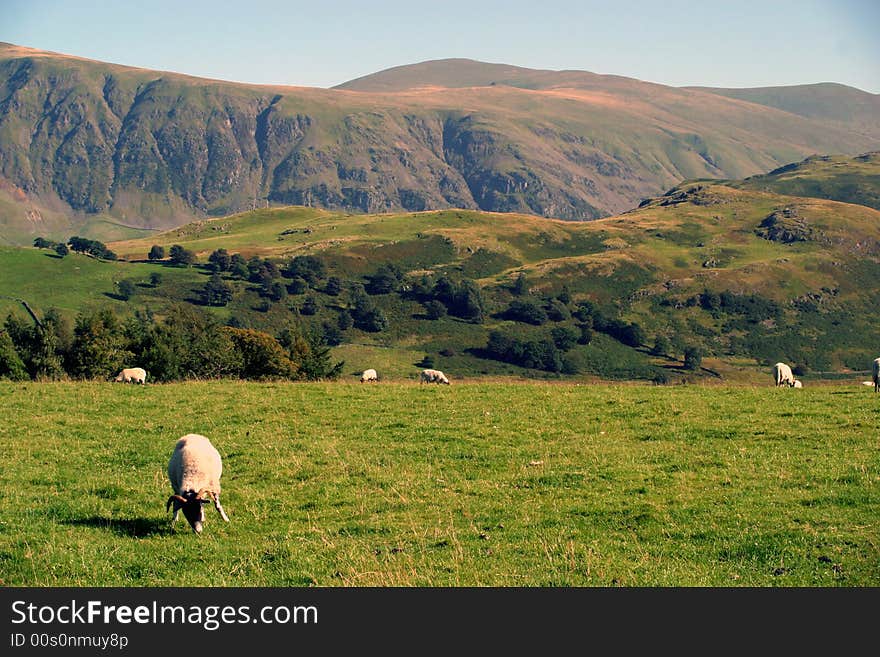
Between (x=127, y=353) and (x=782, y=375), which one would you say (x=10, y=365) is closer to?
(x=127, y=353)

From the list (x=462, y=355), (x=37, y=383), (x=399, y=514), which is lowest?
(x=462, y=355)

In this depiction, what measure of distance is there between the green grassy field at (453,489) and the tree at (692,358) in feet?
524

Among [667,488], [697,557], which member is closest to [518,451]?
[667,488]

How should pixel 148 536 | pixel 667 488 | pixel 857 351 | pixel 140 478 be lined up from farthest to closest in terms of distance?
pixel 857 351 < pixel 140 478 < pixel 667 488 < pixel 148 536

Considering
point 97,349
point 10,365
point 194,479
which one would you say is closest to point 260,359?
point 97,349

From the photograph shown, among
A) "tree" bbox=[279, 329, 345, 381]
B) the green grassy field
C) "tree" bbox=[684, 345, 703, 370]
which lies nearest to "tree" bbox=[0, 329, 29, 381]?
the green grassy field

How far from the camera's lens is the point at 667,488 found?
800 inches

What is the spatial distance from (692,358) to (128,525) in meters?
185

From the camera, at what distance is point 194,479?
18.3 meters

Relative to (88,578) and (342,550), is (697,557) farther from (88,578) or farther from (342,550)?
(88,578)

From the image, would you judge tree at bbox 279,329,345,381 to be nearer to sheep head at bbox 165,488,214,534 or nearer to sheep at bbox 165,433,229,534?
sheep at bbox 165,433,229,534

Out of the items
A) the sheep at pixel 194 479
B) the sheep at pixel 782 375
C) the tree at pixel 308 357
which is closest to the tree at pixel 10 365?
the tree at pixel 308 357

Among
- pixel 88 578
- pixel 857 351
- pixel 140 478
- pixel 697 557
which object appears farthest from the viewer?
pixel 857 351

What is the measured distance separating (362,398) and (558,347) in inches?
6604
